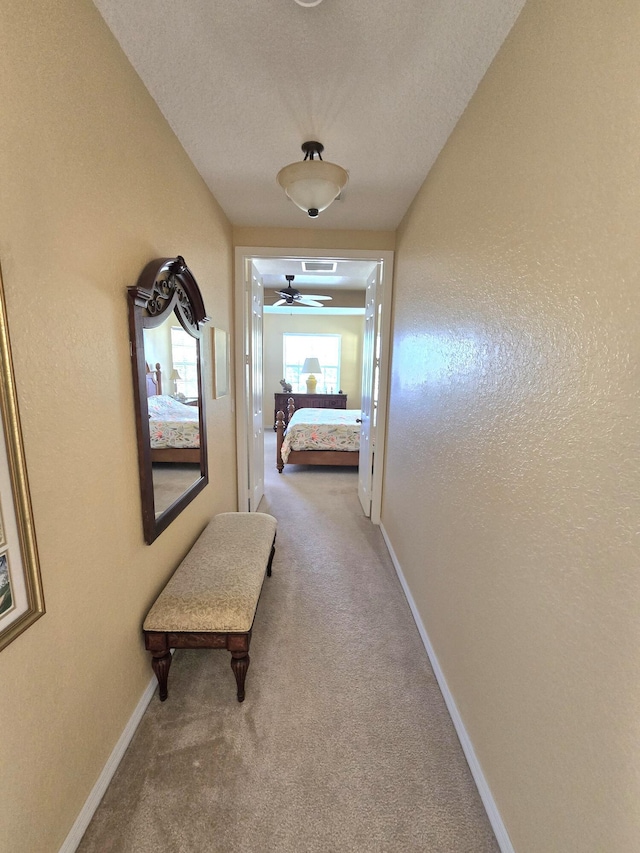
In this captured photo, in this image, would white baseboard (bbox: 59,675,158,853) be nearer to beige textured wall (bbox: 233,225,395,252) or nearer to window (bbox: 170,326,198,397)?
window (bbox: 170,326,198,397)

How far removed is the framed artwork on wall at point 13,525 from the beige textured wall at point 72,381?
0.17ft

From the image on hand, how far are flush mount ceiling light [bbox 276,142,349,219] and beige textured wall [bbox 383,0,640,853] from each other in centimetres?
56

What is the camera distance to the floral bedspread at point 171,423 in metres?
1.55

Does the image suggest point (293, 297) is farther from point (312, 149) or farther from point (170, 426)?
point (170, 426)

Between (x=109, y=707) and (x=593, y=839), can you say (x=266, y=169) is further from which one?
(x=593, y=839)

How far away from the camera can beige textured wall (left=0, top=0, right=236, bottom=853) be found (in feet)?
2.84

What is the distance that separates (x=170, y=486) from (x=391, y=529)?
70.1 inches

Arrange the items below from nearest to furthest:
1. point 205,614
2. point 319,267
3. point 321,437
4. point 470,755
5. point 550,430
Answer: point 550,430
point 470,755
point 205,614
point 319,267
point 321,437

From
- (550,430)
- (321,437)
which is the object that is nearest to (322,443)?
(321,437)

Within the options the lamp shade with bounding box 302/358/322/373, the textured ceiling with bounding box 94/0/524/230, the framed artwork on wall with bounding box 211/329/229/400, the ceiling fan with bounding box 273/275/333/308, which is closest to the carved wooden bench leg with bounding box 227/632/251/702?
the framed artwork on wall with bounding box 211/329/229/400

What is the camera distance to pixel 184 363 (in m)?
1.89

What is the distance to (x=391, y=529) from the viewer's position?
2.81m

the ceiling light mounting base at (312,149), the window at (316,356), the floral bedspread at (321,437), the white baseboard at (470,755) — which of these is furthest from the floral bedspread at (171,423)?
the window at (316,356)

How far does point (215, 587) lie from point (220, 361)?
1.56 meters
